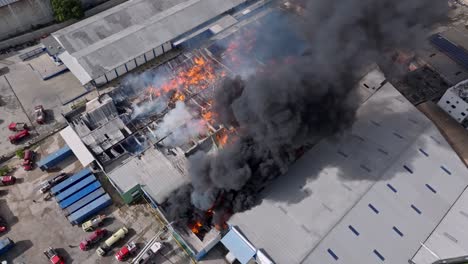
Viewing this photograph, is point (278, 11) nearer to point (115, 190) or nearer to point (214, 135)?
point (214, 135)

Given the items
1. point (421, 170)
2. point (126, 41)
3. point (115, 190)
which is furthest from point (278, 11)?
point (115, 190)

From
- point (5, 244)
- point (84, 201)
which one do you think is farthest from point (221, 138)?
point (5, 244)

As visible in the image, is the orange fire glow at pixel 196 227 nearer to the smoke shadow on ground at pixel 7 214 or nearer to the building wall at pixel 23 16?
the smoke shadow on ground at pixel 7 214

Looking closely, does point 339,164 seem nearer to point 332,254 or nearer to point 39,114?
point 332,254

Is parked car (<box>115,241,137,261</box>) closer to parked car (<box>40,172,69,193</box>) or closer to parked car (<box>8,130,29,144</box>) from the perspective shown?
parked car (<box>40,172,69,193</box>)

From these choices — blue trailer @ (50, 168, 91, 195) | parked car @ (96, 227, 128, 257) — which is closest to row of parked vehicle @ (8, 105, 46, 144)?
blue trailer @ (50, 168, 91, 195)
